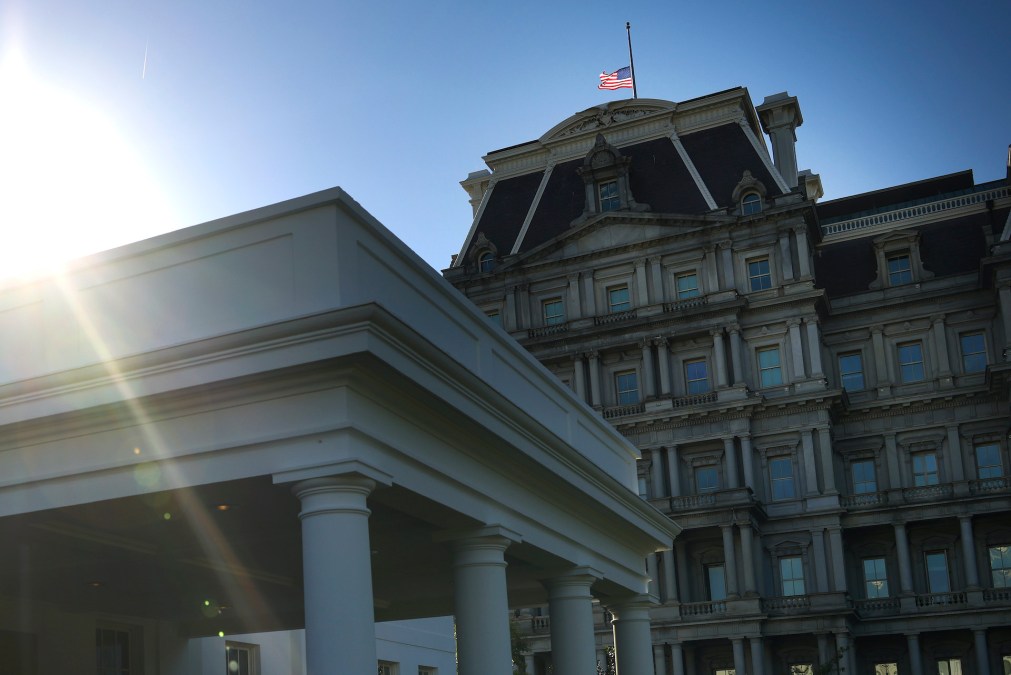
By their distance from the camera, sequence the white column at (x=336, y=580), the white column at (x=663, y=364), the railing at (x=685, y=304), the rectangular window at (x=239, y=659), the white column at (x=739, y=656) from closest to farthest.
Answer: the white column at (x=336, y=580) → the rectangular window at (x=239, y=659) → the white column at (x=739, y=656) → the railing at (x=685, y=304) → the white column at (x=663, y=364)

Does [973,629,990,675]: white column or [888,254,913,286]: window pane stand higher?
[888,254,913,286]: window pane

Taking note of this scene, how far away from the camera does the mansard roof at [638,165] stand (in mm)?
65562

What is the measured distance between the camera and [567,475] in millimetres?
17516

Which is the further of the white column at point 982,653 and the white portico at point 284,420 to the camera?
the white column at point 982,653

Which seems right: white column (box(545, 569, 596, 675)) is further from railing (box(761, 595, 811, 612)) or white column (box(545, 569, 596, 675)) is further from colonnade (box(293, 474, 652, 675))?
railing (box(761, 595, 811, 612))

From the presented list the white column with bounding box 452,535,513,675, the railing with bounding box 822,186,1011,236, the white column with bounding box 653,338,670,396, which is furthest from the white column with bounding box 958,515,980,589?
Answer: the white column with bounding box 452,535,513,675

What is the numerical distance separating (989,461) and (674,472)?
47.1 ft

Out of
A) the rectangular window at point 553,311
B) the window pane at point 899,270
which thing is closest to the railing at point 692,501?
the rectangular window at point 553,311

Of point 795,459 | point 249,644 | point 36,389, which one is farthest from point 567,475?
point 795,459

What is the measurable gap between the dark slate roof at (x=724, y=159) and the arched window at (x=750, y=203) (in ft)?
2.01

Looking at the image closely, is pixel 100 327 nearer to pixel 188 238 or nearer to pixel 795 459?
pixel 188 238

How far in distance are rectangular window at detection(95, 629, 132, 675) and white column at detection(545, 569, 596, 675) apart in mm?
7754

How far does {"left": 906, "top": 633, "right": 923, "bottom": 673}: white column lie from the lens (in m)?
57.4

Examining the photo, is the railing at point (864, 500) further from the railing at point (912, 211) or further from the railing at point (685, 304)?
the railing at point (912, 211)
